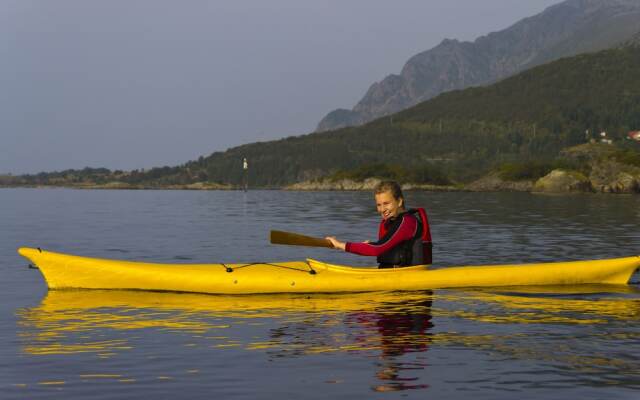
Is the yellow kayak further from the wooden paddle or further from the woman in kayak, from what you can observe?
the wooden paddle

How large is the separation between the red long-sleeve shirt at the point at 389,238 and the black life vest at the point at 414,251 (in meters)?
0.18

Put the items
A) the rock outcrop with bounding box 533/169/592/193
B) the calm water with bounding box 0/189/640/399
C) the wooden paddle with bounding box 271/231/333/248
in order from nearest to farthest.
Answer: the calm water with bounding box 0/189/640/399 < the wooden paddle with bounding box 271/231/333/248 < the rock outcrop with bounding box 533/169/592/193

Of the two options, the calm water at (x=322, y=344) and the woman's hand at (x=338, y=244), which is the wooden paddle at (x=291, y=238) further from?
the calm water at (x=322, y=344)

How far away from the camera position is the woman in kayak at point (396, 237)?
48.0 ft

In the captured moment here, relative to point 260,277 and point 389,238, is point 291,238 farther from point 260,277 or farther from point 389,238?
point 389,238

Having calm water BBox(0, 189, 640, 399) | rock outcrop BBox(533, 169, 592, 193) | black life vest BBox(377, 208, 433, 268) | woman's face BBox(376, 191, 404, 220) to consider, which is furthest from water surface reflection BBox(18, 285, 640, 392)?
rock outcrop BBox(533, 169, 592, 193)

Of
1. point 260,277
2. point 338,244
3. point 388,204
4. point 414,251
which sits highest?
point 388,204

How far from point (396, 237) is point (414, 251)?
2.68 ft

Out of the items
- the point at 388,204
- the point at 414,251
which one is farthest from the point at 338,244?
the point at 414,251

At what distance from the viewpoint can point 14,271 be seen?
22547 mm

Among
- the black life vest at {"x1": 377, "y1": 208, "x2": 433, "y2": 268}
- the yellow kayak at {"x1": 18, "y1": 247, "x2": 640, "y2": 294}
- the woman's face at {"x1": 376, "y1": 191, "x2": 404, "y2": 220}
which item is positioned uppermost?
the woman's face at {"x1": 376, "y1": 191, "x2": 404, "y2": 220}

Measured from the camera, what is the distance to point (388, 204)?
14625 mm

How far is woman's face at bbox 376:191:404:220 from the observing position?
47.5ft

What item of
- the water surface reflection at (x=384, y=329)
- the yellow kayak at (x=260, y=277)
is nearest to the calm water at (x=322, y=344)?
the water surface reflection at (x=384, y=329)
